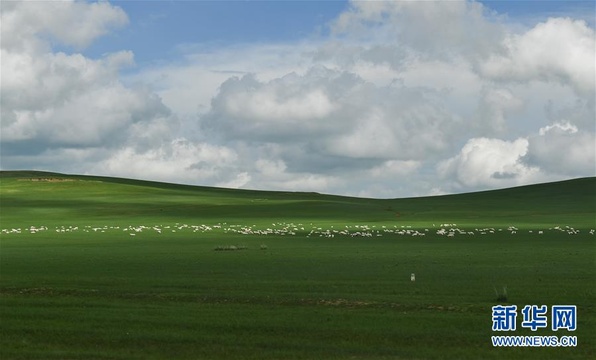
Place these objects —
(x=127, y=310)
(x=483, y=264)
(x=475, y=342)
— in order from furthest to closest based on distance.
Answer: (x=483, y=264), (x=127, y=310), (x=475, y=342)

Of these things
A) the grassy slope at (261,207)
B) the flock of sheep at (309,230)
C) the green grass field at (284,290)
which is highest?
the grassy slope at (261,207)

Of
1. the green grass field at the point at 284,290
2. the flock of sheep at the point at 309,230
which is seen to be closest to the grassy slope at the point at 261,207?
the flock of sheep at the point at 309,230

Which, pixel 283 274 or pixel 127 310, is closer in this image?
pixel 127 310

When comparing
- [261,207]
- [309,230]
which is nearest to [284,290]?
[309,230]

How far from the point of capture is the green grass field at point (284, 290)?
16703 mm

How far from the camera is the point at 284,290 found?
25062 mm

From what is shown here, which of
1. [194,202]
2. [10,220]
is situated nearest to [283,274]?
[10,220]

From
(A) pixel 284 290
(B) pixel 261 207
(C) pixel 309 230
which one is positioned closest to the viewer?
(A) pixel 284 290

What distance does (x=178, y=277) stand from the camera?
95.5 feet

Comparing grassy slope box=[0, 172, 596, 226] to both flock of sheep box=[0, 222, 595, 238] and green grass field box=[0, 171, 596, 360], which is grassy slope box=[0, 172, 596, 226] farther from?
green grass field box=[0, 171, 596, 360]

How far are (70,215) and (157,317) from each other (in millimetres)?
71787

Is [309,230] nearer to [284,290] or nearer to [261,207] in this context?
[261,207]

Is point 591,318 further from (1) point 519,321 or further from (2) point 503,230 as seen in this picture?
(2) point 503,230

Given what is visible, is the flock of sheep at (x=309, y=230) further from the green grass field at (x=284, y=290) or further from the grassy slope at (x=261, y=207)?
the grassy slope at (x=261, y=207)
